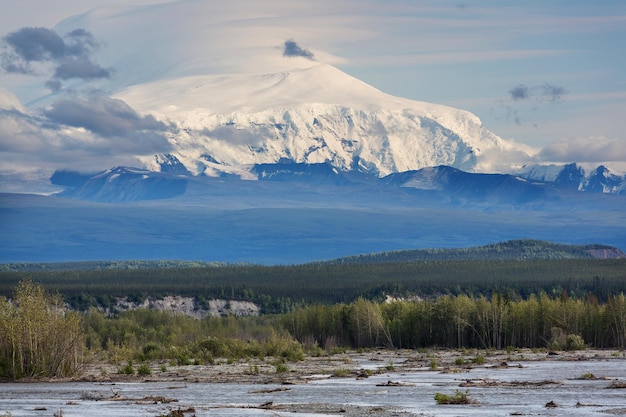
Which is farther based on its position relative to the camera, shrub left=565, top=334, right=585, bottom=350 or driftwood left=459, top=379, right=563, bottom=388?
shrub left=565, top=334, right=585, bottom=350

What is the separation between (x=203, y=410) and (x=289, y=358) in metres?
53.7

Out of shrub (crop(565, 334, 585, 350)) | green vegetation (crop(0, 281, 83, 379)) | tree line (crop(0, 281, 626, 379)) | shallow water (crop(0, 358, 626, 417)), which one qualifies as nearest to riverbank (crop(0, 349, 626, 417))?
shallow water (crop(0, 358, 626, 417))

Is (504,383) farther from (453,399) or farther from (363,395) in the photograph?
(453,399)

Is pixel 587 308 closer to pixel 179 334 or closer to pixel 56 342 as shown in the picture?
pixel 179 334

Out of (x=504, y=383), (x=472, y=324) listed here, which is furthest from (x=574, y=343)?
(x=504, y=383)

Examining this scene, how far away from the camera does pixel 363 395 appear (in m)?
75.5

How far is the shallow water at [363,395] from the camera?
65.8 metres

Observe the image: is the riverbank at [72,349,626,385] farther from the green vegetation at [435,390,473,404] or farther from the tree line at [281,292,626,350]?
the green vegetation at [435,390,473,404]

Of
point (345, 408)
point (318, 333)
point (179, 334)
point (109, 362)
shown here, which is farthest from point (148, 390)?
point (318, 333)

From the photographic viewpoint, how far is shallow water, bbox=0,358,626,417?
65.8m

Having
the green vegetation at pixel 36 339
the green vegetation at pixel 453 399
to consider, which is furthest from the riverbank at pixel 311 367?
the green vegetation at pixel 453 399

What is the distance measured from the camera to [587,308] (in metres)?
150

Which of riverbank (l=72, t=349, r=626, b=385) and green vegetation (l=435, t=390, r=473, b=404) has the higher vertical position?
green vegetation (l=435, t=390, r=473, b=404)

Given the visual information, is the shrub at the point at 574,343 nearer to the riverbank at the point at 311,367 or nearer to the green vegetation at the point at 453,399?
the riverbank at the point at 311,367
